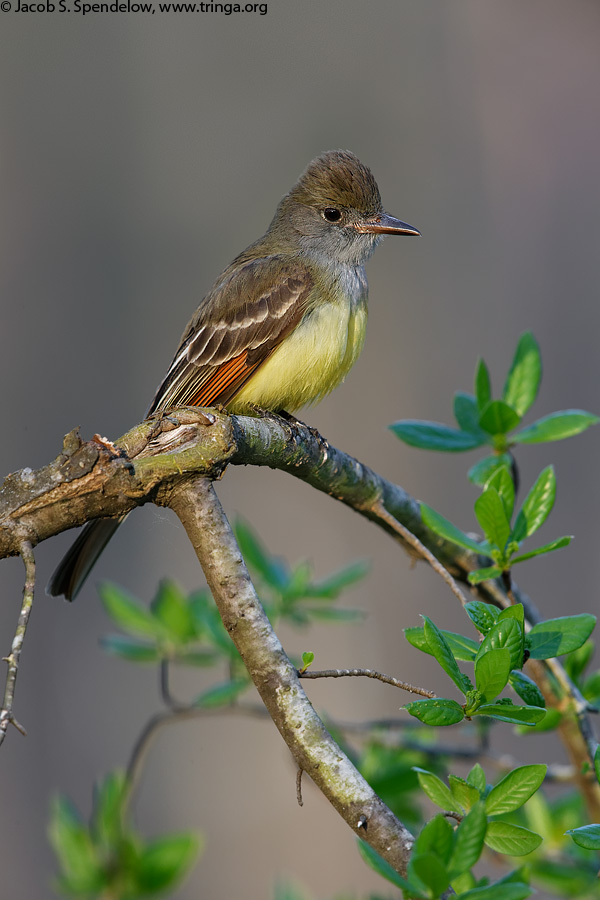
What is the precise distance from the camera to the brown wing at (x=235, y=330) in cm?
317

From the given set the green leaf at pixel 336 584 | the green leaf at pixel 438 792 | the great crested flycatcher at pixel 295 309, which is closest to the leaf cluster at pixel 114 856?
the green leaf at pixel 336 584

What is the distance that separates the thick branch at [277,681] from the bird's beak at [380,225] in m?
2.33

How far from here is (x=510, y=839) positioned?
1.27 metres

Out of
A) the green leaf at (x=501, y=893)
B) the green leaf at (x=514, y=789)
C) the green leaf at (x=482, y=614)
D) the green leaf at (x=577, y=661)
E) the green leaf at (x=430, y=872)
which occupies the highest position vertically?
the green leaf at (x=577, y=661)

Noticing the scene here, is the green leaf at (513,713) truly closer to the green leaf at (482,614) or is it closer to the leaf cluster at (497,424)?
the green leaf at (482,614)

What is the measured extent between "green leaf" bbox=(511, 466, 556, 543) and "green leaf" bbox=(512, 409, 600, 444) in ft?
0.90

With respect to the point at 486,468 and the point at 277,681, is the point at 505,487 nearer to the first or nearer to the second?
the point at 486,468

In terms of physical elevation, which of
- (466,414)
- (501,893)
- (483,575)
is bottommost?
(501,893)

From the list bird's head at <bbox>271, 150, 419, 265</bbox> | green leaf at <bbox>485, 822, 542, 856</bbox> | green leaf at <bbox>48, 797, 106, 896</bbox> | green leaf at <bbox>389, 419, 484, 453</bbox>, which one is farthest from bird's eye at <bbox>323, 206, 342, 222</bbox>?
green leaf at <bbox>485, 822, 542, 856</bbox>

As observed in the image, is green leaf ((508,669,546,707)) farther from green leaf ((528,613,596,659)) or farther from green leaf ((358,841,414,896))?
green leaf ((358,841,414,896))

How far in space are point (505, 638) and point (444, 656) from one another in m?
0.12

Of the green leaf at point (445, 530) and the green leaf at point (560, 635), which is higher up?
the green leaf at point (445, 530)

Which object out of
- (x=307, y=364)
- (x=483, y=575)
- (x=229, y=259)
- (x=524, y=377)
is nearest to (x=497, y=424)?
(x=524, y=377)

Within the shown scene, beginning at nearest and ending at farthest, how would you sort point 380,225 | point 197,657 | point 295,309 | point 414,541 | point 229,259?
point 414,541, point 197,657, point 295,309, point 380,225, point 229,259
